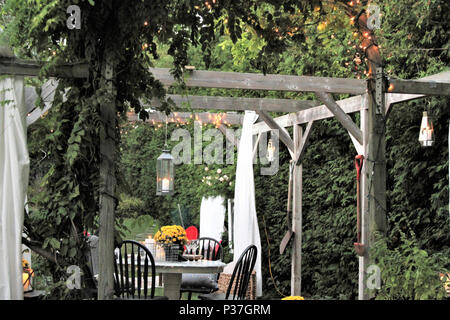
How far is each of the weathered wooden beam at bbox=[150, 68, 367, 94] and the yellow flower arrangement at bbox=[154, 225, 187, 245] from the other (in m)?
1.49

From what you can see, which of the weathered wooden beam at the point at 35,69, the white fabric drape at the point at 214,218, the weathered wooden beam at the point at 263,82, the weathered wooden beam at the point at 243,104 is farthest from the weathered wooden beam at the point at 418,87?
the white fabric drape at the point at 214,218

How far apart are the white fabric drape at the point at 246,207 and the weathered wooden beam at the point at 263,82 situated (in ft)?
6.14

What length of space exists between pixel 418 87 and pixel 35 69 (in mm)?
2781

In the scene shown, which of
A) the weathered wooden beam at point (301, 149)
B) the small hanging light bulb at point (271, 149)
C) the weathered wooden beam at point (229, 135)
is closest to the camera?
the weathered wooden beam at point (301, 149)

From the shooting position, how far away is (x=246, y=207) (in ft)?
27.6

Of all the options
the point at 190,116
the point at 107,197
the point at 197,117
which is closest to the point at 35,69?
the point at 107,197

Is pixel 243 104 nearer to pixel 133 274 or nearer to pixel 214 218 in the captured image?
pixel 214 218

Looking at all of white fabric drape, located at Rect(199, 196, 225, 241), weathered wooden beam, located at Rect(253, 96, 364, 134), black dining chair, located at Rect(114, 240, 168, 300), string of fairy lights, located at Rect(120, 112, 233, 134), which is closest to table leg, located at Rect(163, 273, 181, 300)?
black dining chair, located at Rect(114, 240, 168, 300)

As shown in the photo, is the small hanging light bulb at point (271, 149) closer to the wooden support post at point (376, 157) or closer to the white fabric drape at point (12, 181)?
the wooden support post at point (376, 157)

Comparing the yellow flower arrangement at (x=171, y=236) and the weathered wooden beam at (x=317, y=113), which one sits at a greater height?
the weathered wooden beam at (x=317, y=113)

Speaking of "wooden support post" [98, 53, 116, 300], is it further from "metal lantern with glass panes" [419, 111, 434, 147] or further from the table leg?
"metal lantern with glass panes" [419, 111, 434, 147]

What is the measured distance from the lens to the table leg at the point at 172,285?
6308 millimetres
